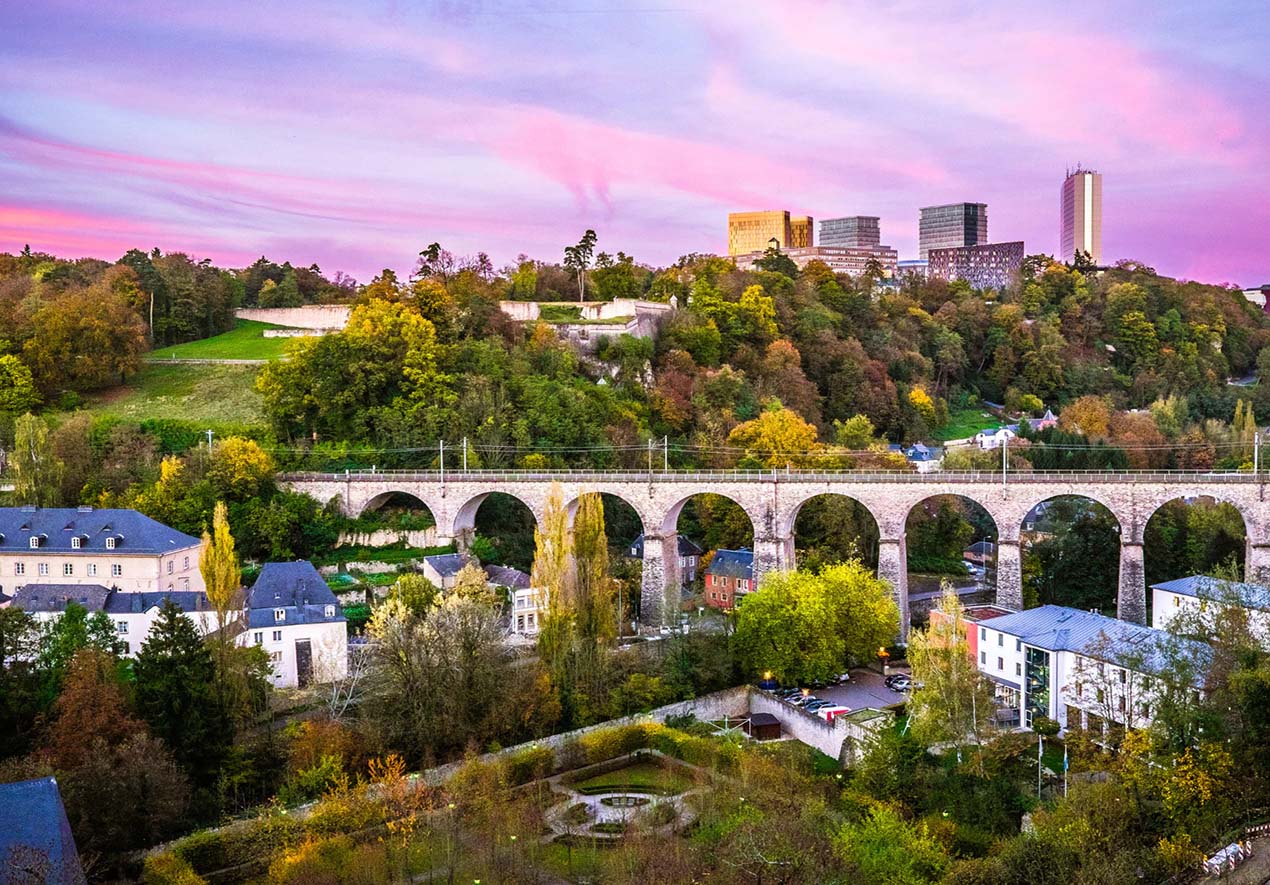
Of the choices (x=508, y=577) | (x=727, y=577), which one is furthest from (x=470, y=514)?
(x=727, y=577)

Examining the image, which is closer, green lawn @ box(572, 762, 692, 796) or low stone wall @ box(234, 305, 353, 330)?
green lawn @ box(572, 762, 692, 796)

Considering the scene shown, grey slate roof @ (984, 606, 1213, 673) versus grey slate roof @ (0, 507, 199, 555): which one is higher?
grey slate roof @ (0, 507, 199, 555)

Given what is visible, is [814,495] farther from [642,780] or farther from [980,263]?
[980,263]

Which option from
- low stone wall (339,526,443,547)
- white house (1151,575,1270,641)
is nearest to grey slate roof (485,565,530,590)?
low stone wall (339,526,443,547)

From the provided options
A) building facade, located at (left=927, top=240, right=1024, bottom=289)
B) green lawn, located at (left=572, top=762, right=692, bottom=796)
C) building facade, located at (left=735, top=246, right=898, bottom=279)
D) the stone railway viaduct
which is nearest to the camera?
green lawn, located at (left=572, top=762, right=692, bottom=796)

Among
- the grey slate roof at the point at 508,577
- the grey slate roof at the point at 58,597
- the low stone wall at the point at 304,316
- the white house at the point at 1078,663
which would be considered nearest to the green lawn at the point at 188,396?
the low stone wall at the point at 304,316

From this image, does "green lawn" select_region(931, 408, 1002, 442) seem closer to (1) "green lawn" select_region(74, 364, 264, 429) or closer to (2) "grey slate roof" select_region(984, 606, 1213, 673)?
(2) "grey slate roof" select_region(984, 606, 1213, 673)

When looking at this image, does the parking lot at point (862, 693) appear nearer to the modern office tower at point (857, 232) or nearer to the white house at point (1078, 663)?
the white house at point (1078, 663)
